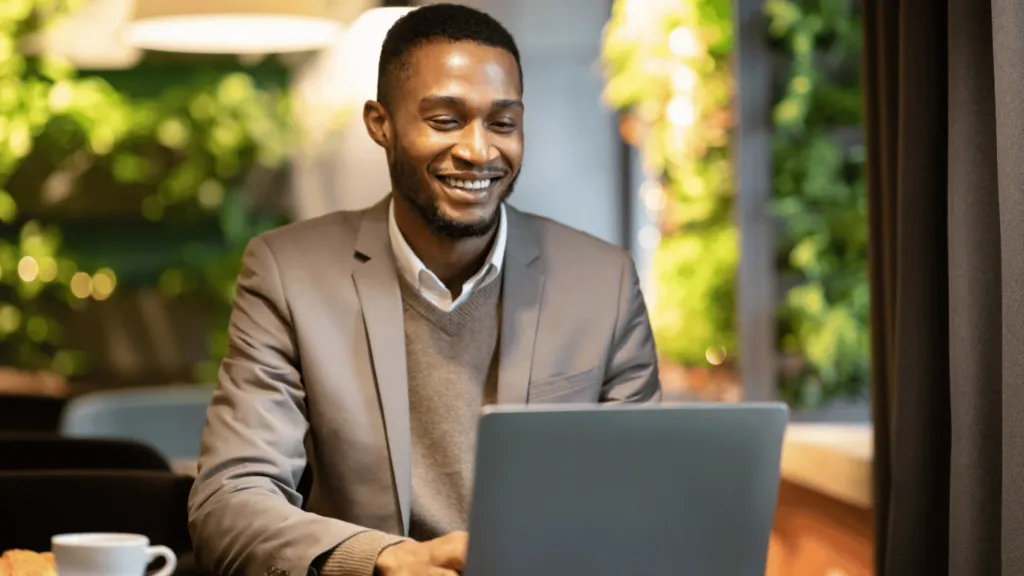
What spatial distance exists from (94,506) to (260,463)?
370 millimetres

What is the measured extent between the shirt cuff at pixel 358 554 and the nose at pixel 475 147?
0.61m

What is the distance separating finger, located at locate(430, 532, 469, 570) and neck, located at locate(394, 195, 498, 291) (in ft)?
2.16

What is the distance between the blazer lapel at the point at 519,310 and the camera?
7.06ft

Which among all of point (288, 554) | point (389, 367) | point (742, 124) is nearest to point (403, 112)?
point (389, 367)

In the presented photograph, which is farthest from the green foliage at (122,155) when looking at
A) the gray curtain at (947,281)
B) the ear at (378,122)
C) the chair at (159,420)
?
the gray curtain at (947,281)

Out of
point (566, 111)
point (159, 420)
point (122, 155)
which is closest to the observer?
point (159, 420)

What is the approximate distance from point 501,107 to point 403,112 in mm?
154

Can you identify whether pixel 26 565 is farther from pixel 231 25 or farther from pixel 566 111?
pixel 566 111

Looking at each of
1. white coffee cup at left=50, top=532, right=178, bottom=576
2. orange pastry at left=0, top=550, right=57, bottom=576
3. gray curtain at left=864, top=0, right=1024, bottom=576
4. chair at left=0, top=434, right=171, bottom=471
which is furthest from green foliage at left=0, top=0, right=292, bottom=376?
white coffee cup at left=50, top=532, right=178, bottom=576

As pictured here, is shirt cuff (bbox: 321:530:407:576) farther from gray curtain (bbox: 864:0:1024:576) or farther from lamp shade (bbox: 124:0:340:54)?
lamp shade (bbox: 124:0:340:54)

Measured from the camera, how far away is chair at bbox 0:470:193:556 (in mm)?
2174

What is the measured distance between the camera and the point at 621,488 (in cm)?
152

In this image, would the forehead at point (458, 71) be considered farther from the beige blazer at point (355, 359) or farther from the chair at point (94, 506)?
the chair at point (94, 506)

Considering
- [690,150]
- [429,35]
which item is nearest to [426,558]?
[429,35]
